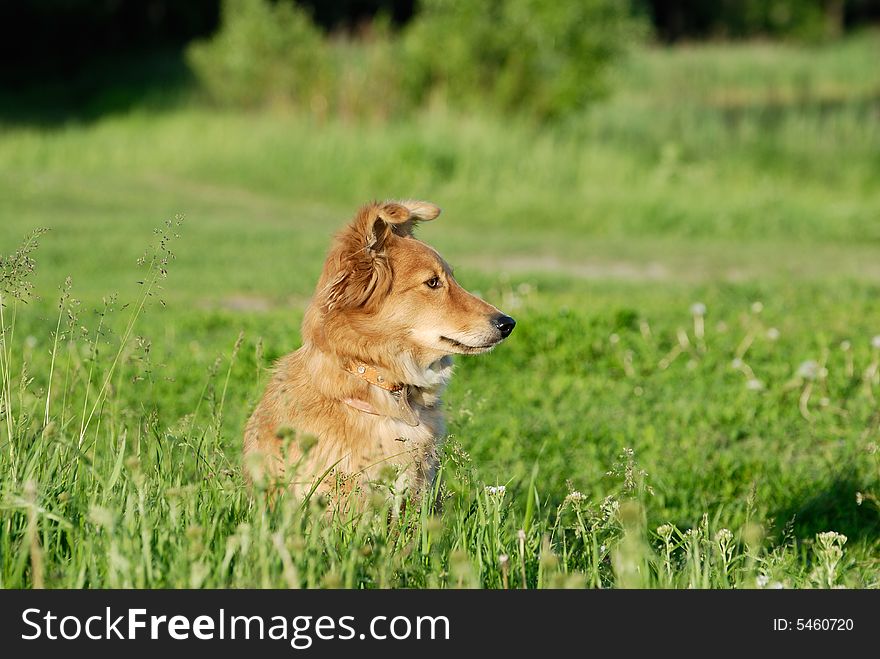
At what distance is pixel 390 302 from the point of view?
437cm

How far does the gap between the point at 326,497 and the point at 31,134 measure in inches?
958

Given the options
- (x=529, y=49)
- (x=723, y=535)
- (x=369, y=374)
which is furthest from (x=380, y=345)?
(x=529, y=49)

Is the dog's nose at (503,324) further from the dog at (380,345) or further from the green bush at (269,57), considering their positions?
the green bush at (269,57)

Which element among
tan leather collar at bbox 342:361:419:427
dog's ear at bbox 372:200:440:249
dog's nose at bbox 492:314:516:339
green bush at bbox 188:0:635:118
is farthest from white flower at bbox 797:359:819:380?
green bush at bbox 188:0:635:118

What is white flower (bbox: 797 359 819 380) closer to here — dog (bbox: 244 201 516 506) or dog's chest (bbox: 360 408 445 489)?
dog (bbox: 244 201 516 506)

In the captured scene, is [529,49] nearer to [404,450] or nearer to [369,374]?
[369,374]

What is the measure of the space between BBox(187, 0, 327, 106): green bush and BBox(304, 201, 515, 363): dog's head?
19.6m

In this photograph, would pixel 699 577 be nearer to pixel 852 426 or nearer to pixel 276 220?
pixel 852 426

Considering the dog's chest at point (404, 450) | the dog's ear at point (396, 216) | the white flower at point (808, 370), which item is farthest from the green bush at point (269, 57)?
the dog's chest at point (404, 450)

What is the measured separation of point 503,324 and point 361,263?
616 mm

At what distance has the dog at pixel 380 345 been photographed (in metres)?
4.20

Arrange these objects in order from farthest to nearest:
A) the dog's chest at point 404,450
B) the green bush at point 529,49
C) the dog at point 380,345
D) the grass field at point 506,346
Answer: the green bush at point 529,49 < the dog at point 380,345 < the dog's chest at point 404,450 < the grass field at point 506,346
